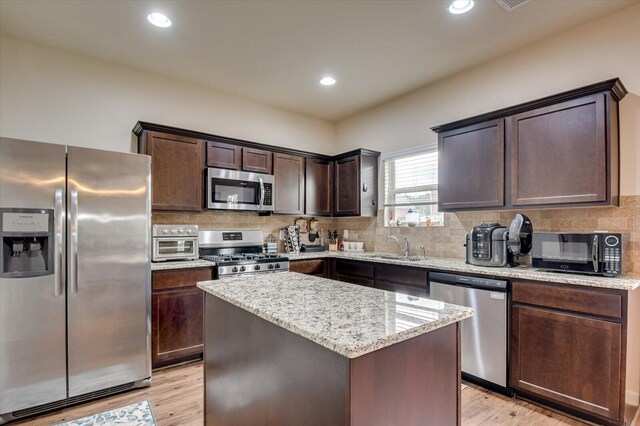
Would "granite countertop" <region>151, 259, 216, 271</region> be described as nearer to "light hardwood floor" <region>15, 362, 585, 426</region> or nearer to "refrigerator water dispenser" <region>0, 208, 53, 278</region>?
"refrigerator water dispenser" <region>0, 208, 53, 278</region>

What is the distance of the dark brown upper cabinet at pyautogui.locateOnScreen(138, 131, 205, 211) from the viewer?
3273mm

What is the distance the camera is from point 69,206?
2.45 meters

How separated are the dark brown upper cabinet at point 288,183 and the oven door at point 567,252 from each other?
261 cm

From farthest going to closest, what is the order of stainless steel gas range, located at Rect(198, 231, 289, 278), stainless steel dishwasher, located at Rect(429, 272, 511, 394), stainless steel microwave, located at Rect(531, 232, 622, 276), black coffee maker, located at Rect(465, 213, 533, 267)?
stainless steel gas range, located at Rect(198, 231, 289, 278) < black coffee maker, located at Rect(465, 213, 533, 267) < stainless steel dishwasher, located at Rect(429, 272, 511, 394) < stainless steel microwave, located at Rect(531, 232, 622, 276)

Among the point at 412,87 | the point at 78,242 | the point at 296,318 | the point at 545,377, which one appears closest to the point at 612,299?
the point at 545,377

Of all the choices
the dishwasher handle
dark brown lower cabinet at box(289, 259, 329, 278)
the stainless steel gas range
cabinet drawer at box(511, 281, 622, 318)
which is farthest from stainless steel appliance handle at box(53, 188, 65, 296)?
cabinet drawer at box(511, 281, 622, 318)

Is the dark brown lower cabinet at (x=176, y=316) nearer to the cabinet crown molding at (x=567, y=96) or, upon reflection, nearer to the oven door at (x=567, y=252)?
the oven door at (x=567, y=252)

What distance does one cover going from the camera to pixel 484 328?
2674 mm

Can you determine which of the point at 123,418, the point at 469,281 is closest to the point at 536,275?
the point at 469,281

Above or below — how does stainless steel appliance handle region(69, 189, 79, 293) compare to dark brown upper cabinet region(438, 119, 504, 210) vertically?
below

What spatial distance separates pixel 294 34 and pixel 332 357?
8.64ft

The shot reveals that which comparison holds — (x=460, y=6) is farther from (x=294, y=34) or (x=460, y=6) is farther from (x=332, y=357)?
(x=332, y=357)

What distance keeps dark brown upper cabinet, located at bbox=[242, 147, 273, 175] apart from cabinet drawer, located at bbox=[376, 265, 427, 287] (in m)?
1.73

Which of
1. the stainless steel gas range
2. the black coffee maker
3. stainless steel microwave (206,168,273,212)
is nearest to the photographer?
the black coffee maker
